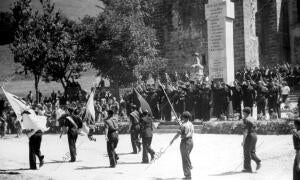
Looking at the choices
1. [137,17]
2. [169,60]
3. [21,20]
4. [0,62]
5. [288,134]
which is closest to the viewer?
[288,134]

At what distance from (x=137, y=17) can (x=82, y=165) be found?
21.5 m

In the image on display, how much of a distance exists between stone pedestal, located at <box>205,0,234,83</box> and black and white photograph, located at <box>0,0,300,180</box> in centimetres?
5

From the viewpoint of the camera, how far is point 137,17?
34.7 meters

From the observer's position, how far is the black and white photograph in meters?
13.3

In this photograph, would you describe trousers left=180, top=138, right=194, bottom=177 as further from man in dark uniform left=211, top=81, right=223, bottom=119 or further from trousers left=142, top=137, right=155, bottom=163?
man in dark uniform left=211, top=81, right=223, bottom=119

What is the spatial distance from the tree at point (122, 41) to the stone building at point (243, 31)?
6115 millimetres


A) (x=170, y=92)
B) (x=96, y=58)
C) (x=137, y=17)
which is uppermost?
(x=137, y=17)

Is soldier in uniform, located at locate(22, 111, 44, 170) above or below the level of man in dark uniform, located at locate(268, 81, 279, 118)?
below

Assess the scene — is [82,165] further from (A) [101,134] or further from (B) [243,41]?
(B) [243,41]

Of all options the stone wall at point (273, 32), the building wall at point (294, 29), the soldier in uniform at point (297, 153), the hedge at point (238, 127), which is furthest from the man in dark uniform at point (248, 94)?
the building wall at point (294, 29)

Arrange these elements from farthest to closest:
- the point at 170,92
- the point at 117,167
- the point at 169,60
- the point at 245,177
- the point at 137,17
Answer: the point at 169,60 → the point at 137,17 → the point at 170,92 → the point at 117,167 → the point at 245,177

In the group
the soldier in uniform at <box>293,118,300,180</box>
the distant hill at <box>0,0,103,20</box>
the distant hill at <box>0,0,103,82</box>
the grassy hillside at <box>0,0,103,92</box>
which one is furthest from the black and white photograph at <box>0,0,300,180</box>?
the distant hill at <box>0,0,103,20</box>

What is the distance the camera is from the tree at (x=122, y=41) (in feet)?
109

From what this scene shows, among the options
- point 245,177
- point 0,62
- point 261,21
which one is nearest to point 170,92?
point 245,177
